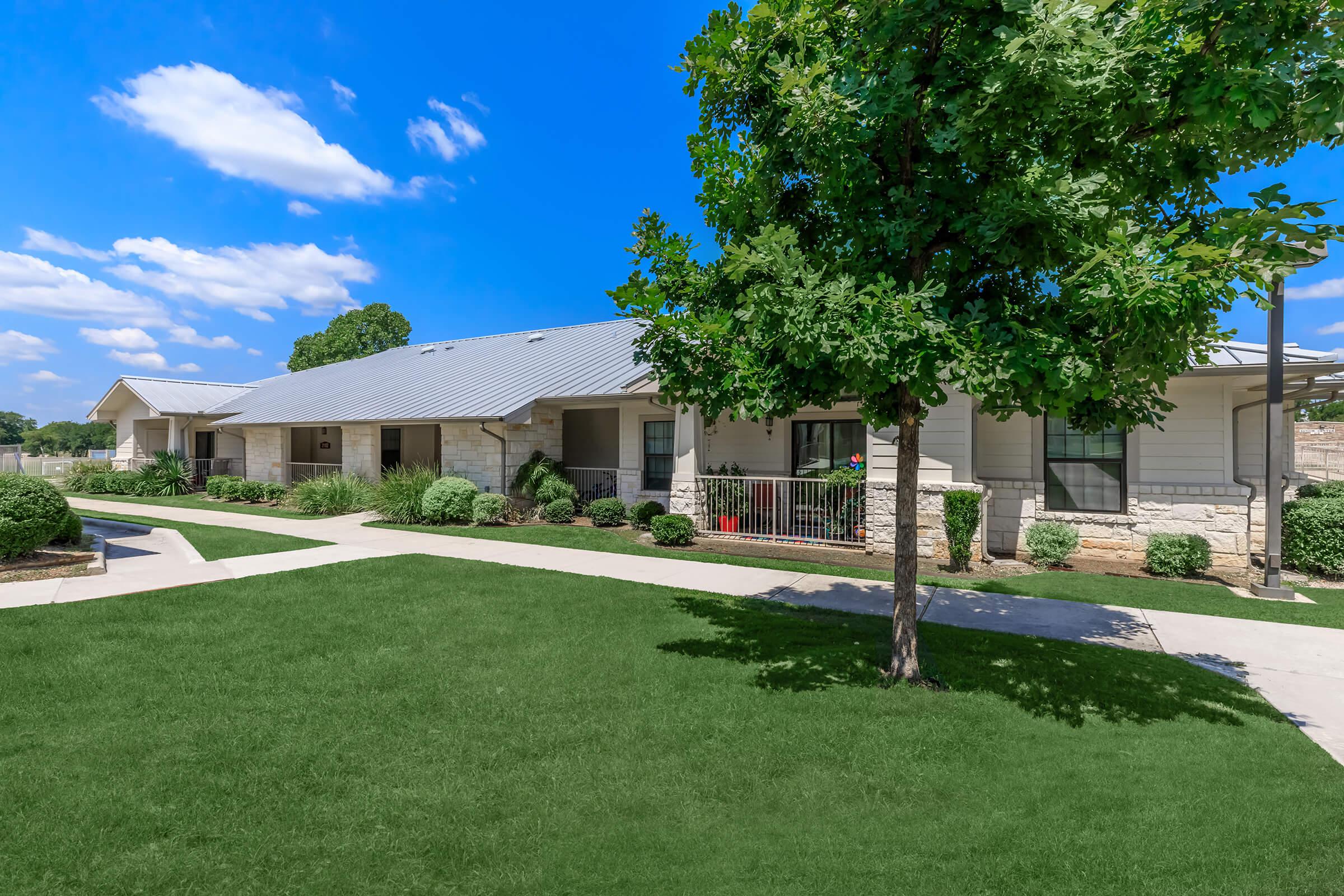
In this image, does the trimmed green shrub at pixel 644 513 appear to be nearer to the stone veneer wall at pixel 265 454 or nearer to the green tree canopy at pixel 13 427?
the stone veneer wall at pixel 265 454

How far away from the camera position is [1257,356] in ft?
33.2

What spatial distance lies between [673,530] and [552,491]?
4301mm

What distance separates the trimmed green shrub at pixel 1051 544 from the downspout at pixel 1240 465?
2.27 m

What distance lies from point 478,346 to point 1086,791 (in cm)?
2350

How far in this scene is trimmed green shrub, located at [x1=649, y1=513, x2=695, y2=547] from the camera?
39.6 feet

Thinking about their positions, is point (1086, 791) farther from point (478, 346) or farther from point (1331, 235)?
point (478, 346)

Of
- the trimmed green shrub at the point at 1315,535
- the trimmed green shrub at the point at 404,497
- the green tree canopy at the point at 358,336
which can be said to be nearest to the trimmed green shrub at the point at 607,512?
the trimmed green shrub at the point at 404,497

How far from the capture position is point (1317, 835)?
3184mm

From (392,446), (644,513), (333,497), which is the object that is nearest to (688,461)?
(644,513)

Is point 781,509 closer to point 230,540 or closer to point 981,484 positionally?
point 981,484

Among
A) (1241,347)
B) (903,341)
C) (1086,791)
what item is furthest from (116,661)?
(1241,347)

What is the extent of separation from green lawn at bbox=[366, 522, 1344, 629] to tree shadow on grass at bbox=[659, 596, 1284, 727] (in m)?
2.39

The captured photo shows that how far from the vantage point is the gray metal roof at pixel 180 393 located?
85.1 ft

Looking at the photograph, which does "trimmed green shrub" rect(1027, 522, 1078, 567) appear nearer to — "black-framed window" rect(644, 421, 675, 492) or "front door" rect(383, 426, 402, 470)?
"black-framed window" rect(644, 421, 675, 492)
